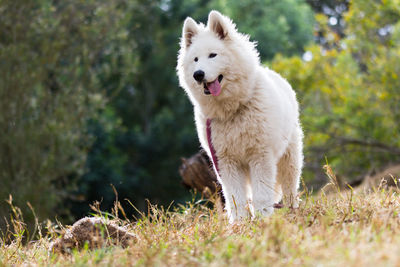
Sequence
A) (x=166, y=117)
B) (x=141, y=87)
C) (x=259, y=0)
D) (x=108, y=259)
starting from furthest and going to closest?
(x=141, y=87) → (x=259, y=0) → (x=166, y=117) → (x=108, y=259)

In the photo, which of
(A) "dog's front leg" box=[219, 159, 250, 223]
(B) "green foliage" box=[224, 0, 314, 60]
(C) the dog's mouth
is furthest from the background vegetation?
(B) "green foliage" box=[224, 0, 314, 60]

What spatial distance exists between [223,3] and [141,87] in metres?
7.09

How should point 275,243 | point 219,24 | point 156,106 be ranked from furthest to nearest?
point 156,106 < point 219,24 < point 275,243

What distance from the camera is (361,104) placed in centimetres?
1433

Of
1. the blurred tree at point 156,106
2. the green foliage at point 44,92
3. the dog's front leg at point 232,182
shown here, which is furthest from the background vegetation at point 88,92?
the blurred tree at point 156,106

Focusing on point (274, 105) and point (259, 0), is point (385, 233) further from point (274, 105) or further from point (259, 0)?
point (259, 0)

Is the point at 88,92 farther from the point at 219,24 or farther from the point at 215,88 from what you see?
the point at 215,88

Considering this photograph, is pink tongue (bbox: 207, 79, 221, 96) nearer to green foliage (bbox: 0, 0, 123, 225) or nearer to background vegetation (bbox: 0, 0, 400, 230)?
background vegetation (bbox: 0, 0, 400, 230)

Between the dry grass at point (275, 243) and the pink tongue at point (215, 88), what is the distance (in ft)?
4.46

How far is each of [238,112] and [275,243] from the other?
2363 mm

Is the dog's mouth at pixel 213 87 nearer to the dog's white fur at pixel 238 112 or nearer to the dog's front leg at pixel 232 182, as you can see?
the dog's white fur at pixel 238 112

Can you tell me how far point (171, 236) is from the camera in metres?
4.39

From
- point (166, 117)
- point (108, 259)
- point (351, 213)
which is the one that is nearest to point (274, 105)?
point (351, 213)

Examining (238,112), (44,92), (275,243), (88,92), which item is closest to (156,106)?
(88,92)
